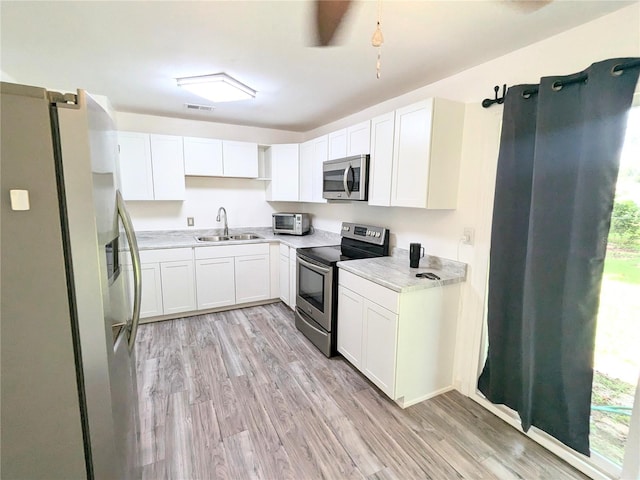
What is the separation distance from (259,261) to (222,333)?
1.03 m

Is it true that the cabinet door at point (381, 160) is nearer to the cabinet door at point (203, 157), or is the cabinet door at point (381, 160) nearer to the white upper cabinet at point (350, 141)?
the white upper cabinet at point (350, 141)

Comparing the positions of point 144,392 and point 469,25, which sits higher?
point 469,25

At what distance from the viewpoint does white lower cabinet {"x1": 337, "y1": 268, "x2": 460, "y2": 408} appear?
2.06 meters

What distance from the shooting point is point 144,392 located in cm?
226

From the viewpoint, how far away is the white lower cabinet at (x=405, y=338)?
206 centimetres

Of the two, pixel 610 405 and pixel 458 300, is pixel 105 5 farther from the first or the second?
pixel 610 405

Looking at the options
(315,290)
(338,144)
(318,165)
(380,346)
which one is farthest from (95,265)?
(318,165)

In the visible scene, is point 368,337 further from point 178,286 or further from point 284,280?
point 178,286

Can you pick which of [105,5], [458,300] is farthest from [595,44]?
[105,5]

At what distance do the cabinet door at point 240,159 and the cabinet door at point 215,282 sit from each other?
47.2 inches

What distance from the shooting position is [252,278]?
3893 millimetres

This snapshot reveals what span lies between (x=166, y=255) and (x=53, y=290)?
8.99ft

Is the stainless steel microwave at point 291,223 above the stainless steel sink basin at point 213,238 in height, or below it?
above

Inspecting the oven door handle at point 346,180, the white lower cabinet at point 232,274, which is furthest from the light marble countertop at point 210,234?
the oven door handle at point 346,180
